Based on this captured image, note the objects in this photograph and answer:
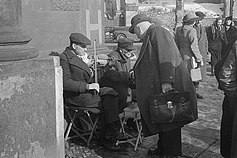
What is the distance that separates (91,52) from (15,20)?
3440 millimetres

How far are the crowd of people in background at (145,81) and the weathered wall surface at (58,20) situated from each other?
35.3 inches

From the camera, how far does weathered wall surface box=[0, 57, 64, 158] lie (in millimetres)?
2877

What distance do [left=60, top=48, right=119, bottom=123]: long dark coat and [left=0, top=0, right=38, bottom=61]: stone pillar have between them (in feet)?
4.46

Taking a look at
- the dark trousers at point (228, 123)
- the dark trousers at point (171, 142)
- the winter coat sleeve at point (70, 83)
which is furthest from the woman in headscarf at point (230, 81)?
the winter coat sleeve at point (70, 83)

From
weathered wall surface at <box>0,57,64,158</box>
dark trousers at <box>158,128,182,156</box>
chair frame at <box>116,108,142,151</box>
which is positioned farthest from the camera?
chair frame at <box>116,108,142,151</box>

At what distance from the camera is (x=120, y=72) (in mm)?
4957

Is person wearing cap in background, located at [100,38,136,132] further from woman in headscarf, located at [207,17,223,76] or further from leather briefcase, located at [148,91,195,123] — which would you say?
woman in headscarf, located at [207,17,223,76]

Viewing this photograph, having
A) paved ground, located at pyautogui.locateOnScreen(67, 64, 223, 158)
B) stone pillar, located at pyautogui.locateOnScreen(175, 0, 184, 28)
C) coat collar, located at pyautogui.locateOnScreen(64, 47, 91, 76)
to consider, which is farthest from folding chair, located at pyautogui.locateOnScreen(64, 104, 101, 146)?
stone pillar, located at pyautogui.locateOnScreen(175, 0, 184, 28)

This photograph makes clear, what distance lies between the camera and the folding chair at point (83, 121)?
4673 millimetres

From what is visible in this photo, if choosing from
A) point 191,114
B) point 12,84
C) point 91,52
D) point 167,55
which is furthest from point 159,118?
point 91,52

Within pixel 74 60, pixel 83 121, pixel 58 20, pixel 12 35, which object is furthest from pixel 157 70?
pixel 58 20

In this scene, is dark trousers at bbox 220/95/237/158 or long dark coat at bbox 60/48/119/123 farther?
long dark coat at bbox 60/48/119/123

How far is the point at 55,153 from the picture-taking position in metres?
3.31

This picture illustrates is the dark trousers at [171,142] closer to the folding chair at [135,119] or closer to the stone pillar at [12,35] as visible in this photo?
the folding chair at [135,119]
